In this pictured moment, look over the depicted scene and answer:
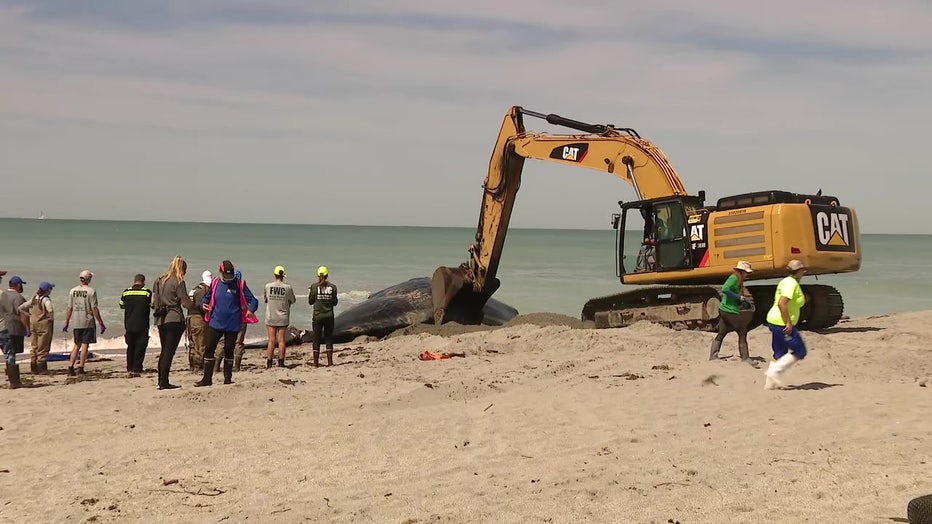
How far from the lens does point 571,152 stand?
58.6 ft

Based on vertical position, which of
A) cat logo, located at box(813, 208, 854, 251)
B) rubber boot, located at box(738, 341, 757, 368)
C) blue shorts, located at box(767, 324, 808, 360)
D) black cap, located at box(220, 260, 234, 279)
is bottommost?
rubber boot, located at box(738, 341, 757, 368)

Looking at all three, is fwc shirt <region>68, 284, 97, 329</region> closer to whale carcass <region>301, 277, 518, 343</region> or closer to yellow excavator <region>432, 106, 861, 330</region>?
whale carcass <region>301, 277, 518, 343</region>

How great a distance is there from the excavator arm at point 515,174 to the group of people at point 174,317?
5479 millimetres

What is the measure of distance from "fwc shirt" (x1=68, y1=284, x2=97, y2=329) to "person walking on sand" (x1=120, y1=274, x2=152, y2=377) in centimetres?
47

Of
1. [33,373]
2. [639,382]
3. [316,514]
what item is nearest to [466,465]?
[316,514]

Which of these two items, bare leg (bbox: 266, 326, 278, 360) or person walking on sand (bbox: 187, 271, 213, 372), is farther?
bare leg (bbox: 266, 326, 278, 360)

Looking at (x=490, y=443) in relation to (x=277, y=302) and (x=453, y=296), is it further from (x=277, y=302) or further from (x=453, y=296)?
(x=453, y=296)

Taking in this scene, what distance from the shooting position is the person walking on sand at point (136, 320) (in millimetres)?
13375

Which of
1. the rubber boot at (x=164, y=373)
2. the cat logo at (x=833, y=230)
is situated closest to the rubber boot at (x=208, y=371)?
the rubber boot at (x=164, y=373)

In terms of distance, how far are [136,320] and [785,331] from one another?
8.93 metres

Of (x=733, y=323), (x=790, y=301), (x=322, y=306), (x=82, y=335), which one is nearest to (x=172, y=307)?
(x=322, y=306)

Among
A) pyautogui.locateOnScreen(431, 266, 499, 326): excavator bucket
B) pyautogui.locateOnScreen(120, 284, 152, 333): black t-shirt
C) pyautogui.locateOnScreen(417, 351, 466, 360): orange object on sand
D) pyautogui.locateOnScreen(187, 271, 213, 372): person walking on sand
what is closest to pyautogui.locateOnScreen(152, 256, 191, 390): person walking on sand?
pyautogui.locateOnScreen(187, 271, 213, 372): person walking on sand

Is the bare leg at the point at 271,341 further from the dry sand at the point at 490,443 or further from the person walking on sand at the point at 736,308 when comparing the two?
the person walking on sand at the point at 736,308

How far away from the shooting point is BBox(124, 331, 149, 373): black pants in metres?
13.6
